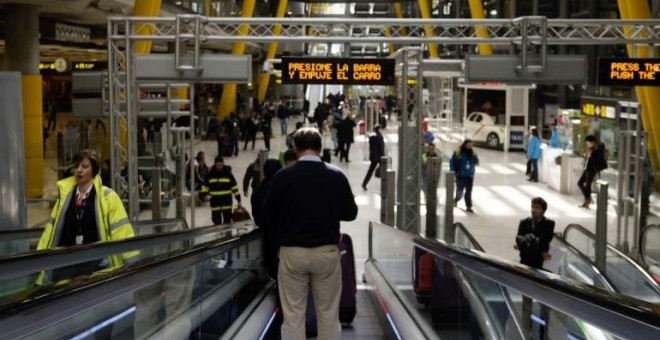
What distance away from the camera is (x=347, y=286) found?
8.48 metres

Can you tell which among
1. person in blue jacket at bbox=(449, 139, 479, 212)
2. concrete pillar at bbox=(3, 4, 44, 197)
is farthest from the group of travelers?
concrete pillar at bbox=(3, 4, 44, 197)

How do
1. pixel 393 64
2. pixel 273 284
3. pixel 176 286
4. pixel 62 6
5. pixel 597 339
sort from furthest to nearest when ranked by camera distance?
pixel 62 6
pixel 393 64
pixel 273 284
pixel 176 286
pixel 597 339

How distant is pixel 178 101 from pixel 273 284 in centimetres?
912

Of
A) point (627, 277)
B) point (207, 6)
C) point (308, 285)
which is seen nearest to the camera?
point (308, 285)

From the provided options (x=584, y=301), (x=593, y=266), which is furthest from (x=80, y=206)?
(x=593, y=266)

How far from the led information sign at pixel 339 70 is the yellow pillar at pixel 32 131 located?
7.63 metres

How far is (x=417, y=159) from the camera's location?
1533cm

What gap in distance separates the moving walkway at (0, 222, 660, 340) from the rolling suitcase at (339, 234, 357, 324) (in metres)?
0.33

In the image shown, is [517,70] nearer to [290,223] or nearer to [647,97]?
[647,97]

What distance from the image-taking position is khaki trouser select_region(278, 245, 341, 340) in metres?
5.87

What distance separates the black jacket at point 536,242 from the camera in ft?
30.9

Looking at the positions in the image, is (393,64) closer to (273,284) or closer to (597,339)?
(273,284)

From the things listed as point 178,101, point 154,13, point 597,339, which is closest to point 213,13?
point 154,13

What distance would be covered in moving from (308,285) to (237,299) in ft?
4.06
